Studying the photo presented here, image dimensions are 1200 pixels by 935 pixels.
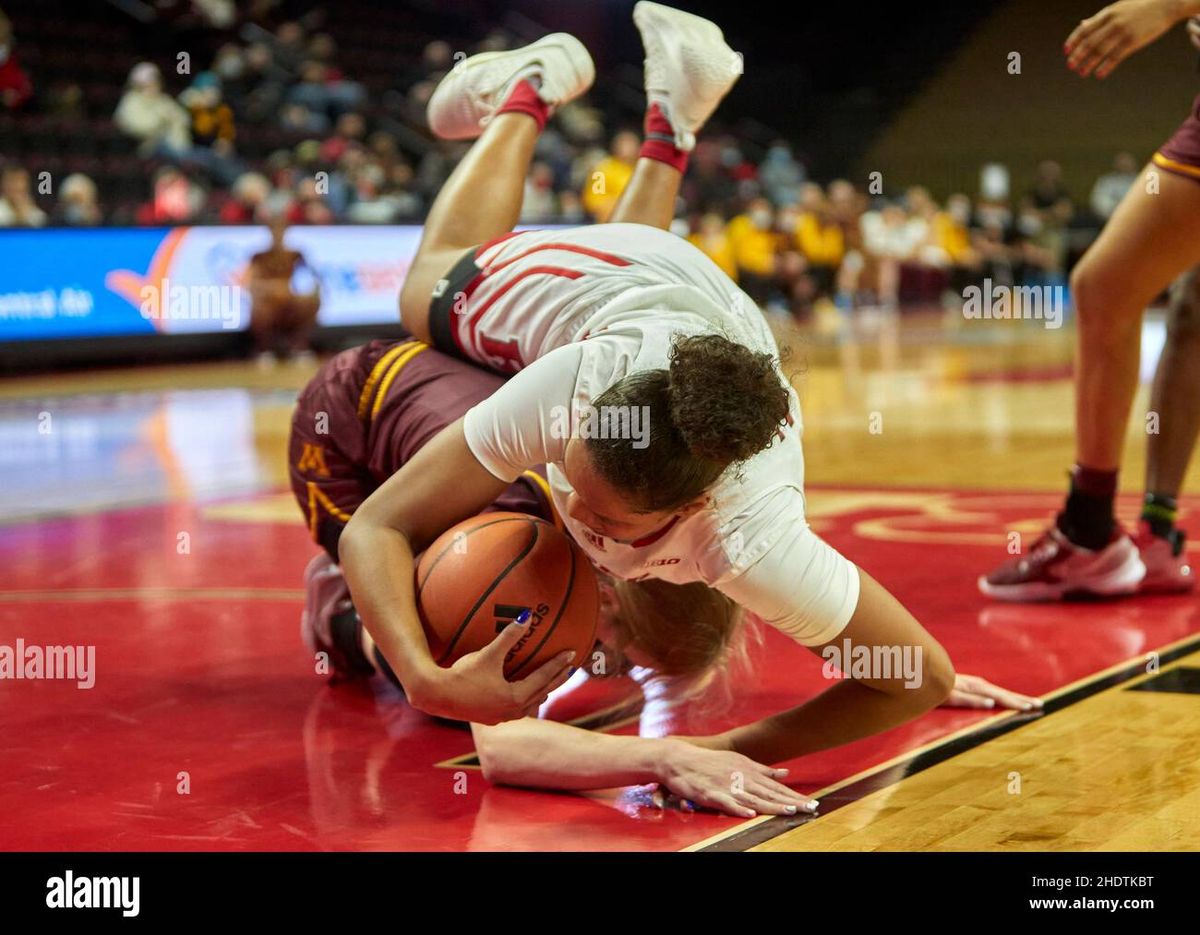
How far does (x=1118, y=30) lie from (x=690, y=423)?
6.05 ft

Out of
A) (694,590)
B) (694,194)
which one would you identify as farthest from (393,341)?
(694,194)

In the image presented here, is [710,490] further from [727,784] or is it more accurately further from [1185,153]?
[1185,153]

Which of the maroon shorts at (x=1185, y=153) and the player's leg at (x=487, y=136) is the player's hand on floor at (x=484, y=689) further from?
the maroon shorts at (x=1185, y=153)

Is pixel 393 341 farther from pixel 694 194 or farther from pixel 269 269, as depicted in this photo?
pixel 694 194

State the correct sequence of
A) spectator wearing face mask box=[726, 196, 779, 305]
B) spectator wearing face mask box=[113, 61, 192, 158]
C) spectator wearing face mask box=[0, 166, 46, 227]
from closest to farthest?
1. spectator wearing face mask box=[0, 166, 46, 227]
2. spectator wearing face mask box=[113, 61, 192, 158]
3. spectator wearing face mask box=[726, 196, 779, 305]

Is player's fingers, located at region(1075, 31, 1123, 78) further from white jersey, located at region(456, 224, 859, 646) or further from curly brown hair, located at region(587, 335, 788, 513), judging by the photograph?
curly brown hair, located at region(587, 335, 788, 513)

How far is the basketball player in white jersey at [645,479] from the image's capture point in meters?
2.40

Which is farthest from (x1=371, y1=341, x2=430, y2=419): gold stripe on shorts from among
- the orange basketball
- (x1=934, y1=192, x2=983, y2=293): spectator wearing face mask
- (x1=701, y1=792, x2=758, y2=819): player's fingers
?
(x1=934, y1=192, x2=983, y2=293): spectator wearing face mask

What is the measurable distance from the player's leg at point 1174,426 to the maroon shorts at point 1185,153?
433 millimetres

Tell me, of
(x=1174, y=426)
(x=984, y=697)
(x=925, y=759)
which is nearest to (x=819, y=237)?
(x=1174, y=426)

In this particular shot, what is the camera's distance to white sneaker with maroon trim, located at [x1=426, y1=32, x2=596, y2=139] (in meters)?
4.30

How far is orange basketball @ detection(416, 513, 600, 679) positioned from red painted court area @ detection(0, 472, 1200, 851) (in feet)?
0.85

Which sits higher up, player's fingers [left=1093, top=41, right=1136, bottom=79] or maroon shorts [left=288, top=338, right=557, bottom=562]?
player's fingers [left=1093, top=41, right=1136, bottom=79]

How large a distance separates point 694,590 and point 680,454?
0.69m
